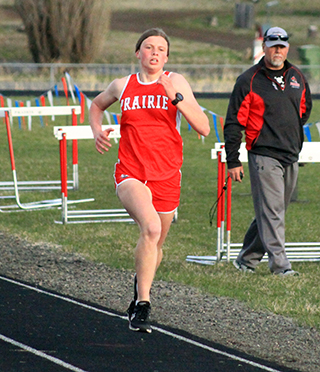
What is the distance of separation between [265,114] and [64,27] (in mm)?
33685

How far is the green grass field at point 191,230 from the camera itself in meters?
6.86

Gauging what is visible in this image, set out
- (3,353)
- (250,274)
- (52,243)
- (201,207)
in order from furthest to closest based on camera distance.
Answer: (201,207), (52,243), (250,274), (3,353)

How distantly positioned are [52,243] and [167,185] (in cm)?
371

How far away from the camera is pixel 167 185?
5.49 m

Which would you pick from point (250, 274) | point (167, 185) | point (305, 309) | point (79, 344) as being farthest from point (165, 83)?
point (250, 274)

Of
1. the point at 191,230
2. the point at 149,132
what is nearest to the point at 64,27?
the point at 191,230

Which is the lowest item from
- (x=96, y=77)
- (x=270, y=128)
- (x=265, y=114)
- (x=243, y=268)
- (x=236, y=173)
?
(x=243, y=268)

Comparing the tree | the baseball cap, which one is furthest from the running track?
the tree

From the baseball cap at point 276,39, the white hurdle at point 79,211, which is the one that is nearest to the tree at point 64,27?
the white hurdle at point 79,211

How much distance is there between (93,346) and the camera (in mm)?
5344

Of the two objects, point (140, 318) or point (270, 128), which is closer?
point (140, 318)

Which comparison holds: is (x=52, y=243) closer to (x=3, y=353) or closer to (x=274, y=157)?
(x=274, y=157)

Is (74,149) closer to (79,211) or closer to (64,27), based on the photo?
(79,211)

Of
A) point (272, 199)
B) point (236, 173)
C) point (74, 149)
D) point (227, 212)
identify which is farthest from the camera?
point (74, 149)
